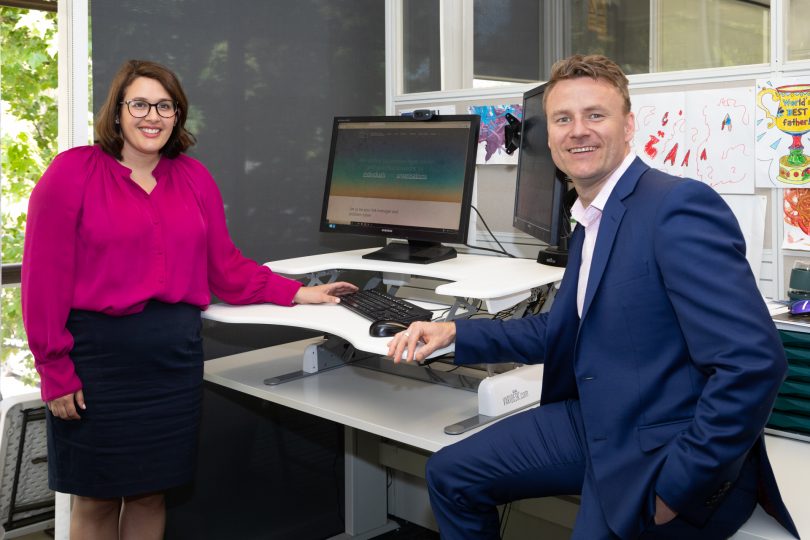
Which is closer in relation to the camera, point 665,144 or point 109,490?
point 109,490

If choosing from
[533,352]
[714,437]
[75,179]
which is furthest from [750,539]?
[75,179]

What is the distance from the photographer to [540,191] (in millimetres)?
1980

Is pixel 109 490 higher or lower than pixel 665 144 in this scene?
lower

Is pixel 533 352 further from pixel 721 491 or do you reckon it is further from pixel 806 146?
pixel 806 146

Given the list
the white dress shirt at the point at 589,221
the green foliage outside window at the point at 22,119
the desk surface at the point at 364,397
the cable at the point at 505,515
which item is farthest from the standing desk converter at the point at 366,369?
the green foliage outside window at the point at 22,119

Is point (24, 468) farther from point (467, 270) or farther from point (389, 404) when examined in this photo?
point (467, 270)

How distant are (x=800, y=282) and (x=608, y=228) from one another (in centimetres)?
70

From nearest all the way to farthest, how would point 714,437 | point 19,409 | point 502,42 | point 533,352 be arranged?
point 714,437, point 533,352, point 19,409, point 502,42

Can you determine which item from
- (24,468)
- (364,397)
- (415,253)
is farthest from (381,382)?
(24,468)

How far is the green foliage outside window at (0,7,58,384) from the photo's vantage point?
8.98 ft

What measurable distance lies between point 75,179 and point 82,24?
1.73ft

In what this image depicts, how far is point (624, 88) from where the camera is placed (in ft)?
4.37

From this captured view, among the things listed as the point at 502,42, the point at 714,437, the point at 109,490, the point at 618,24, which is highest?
the point at 618,24

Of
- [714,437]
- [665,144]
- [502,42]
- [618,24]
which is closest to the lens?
[714,437]
